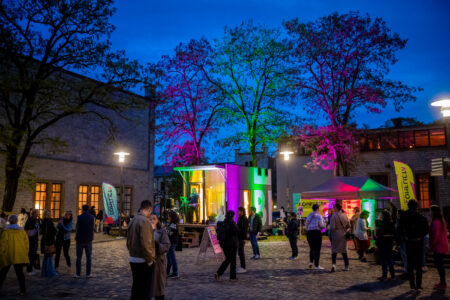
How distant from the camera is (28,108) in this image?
1727 cm

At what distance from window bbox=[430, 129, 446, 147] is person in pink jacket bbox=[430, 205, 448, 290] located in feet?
87.4

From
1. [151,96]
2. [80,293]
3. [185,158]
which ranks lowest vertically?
[80,293]

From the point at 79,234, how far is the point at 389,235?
25.4 ft

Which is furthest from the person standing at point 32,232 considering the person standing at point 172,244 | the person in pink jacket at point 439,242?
the person in pink jacket at point 439,242

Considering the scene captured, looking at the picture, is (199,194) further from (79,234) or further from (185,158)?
(79,234)

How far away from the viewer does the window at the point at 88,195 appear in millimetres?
26938

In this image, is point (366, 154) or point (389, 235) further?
point (366, 154)

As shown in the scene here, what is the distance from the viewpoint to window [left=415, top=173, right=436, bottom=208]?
32344 millimetres

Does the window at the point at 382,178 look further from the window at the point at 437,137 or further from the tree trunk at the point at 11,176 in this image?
the tree trunk at the point at 11,176

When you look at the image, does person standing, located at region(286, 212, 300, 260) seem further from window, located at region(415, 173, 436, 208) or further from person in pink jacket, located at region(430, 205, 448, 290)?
window, located at region(415, 173, 436, 208)

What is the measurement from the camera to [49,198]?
2481 cm

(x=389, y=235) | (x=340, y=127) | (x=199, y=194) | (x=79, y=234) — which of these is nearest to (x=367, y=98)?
(x=340, y=127)

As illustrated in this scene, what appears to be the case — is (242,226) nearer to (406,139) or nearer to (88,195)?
(88,195)

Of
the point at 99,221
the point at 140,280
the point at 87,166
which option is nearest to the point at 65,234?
the point at 140,280
